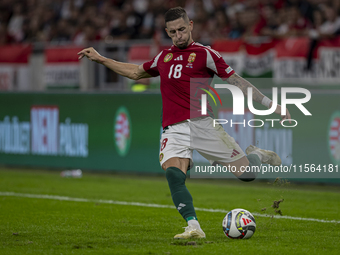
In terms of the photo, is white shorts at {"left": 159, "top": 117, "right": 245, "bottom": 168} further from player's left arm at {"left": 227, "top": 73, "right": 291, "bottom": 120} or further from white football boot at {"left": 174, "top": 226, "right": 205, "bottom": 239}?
white football boot at {"left": 174, "top": 226, "right": 205, "bottom": 239}

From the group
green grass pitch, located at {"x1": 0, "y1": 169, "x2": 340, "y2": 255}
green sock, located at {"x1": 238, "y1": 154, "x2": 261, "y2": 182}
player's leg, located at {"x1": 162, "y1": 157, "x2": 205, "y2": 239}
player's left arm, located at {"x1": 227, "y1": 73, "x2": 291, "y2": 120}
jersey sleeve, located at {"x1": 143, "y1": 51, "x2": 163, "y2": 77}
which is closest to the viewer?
green grass pitch, located at {"x1": 0, "y1": 169, "x2": 340, "y2": 255}

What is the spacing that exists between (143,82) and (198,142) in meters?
8.07

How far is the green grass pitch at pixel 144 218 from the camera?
560 cm

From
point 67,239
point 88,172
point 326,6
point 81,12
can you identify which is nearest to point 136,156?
point 88,172

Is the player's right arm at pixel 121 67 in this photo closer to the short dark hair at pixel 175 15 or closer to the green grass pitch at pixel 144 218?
the short dark hair at pixel 175 15

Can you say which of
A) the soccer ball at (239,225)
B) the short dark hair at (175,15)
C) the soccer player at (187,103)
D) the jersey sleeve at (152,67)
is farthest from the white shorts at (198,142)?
the short dark hair at (175,15)

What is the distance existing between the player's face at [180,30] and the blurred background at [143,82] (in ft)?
16.4

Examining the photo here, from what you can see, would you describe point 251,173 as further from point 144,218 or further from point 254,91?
point 144,218

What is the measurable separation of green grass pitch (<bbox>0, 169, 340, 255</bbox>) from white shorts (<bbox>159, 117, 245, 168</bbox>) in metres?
0.85

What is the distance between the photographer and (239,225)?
5.94 m

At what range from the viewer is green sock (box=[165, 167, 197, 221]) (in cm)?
571

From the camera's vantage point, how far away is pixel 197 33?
14359mm

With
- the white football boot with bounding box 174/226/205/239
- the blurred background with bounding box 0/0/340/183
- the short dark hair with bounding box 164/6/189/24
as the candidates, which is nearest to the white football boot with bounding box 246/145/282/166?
the white football boot with bounding box 174/226/205/239

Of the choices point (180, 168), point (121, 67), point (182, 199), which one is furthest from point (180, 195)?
point (121, 67)
